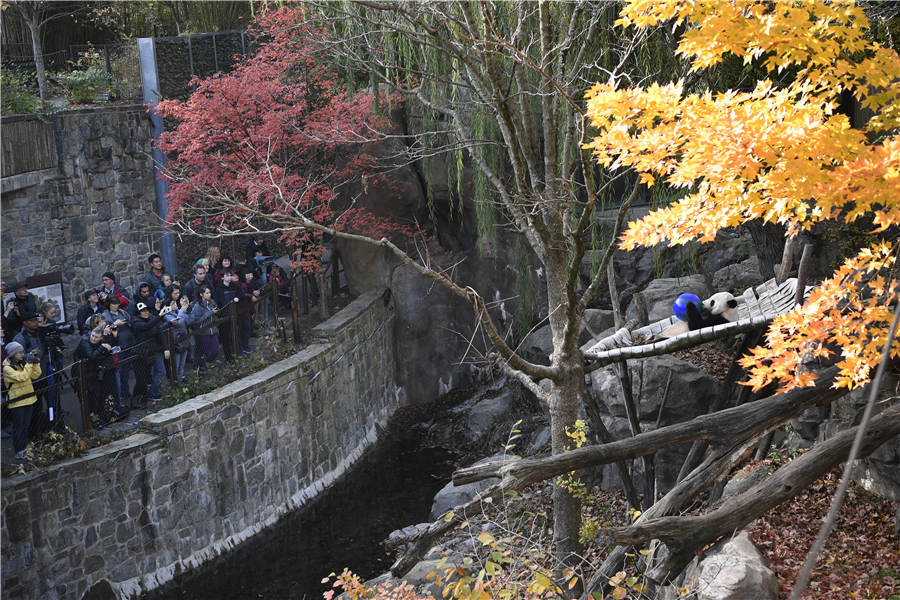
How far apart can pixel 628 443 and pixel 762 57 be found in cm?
423

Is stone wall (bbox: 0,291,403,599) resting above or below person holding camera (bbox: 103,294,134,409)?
below

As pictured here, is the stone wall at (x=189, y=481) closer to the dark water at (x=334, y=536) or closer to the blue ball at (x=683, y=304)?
the dark water at (x=334, y=536)

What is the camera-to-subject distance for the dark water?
9.64m

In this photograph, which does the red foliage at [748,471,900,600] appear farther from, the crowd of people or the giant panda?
the crowd of people

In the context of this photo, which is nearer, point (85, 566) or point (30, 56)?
point (85, 566)

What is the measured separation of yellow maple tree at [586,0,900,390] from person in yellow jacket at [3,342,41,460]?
6118 mm

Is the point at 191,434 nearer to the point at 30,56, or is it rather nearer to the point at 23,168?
the point at 23,168

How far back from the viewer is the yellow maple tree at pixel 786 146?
4820 millimetres

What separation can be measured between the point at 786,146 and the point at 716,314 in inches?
151

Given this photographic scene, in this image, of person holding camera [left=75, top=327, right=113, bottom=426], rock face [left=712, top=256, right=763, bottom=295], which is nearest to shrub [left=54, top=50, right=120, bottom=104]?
person holding camera [left=75, top=327, right=113, bottom=426]

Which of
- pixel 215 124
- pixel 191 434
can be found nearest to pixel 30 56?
pixel 215 124

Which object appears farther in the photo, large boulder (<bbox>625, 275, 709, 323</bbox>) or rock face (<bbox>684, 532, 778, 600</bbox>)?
large boulder (<bbox>625, 275, 709, 323</bbox>)

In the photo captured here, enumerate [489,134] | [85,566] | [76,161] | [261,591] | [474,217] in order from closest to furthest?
[85,566]
[261,591]
[489,134]
[76,161]
[474,217]

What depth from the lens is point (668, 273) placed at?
14.0m
